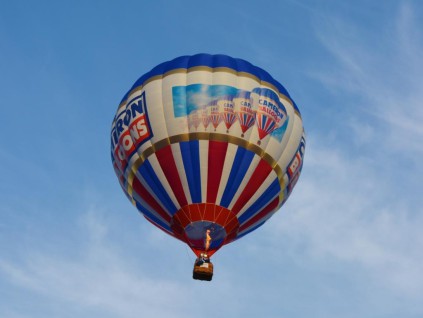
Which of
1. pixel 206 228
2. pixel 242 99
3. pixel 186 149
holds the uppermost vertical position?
pixel 242 99

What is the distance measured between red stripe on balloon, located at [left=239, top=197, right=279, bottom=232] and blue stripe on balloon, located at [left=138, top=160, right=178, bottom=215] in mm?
2722

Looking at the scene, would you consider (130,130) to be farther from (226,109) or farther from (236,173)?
(236,173)

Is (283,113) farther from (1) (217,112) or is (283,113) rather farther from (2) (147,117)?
(2) (147,117)

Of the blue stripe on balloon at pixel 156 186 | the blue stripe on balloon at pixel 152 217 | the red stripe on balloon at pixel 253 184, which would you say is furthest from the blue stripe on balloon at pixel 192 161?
the blue stripe on balloon at pixel 152 217

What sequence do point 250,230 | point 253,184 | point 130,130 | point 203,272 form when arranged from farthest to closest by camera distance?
point 250,230 → point 130,130 → point 253,184 → point 203,272

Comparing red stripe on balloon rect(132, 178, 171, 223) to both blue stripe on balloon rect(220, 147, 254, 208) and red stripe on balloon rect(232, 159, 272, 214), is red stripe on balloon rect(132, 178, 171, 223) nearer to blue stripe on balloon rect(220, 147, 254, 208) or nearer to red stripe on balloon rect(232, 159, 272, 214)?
blue stripe on balloon rect(220, 147, 254, 208)

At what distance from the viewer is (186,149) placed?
31562 millimetres

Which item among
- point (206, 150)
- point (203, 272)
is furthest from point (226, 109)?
point (203, 272)

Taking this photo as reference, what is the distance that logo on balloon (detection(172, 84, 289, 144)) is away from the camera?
3155 cm

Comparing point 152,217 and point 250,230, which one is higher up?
point 250,230

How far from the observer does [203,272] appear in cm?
3052


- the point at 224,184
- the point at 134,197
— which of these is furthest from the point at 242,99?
the point at 134,197

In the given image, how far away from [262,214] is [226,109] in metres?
4.23

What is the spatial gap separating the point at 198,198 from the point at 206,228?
108 centimetres
